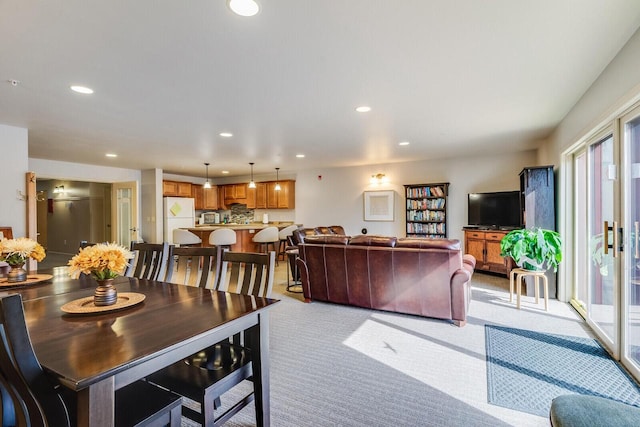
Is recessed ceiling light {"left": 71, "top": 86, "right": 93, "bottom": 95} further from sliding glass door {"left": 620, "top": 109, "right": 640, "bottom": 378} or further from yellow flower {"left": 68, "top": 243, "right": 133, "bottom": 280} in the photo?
sliding glass door {"left": 620, "top": 109, "right": 640, "bottom": 378}

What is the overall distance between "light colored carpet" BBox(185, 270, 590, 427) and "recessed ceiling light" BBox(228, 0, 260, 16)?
7.60 ft

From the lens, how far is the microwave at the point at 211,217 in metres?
9.59

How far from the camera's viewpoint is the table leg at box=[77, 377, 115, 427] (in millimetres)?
979

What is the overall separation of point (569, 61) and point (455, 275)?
6.78 feet

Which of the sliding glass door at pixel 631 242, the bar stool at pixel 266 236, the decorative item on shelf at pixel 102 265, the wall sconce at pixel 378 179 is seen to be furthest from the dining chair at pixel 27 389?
the wall sconce at pixel 378 179

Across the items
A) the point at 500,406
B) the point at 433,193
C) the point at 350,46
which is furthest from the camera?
the point at 433,193

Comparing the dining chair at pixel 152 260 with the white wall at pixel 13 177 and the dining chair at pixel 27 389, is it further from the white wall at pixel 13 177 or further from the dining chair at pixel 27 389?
the white wall at pixel 13 177

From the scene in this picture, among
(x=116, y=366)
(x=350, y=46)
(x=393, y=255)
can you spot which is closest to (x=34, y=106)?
(x=350, y=46)

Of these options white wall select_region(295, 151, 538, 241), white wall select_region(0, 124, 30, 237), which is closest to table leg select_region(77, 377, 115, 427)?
white wall select_region(0, 124, 30, 237)

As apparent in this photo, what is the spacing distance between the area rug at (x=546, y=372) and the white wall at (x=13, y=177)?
17.7 feet

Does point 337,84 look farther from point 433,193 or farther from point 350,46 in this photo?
point 433,193

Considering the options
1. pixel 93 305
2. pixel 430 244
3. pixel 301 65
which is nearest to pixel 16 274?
pixel 93 305

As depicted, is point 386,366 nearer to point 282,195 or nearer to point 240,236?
point 240,236

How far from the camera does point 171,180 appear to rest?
8.51 m
